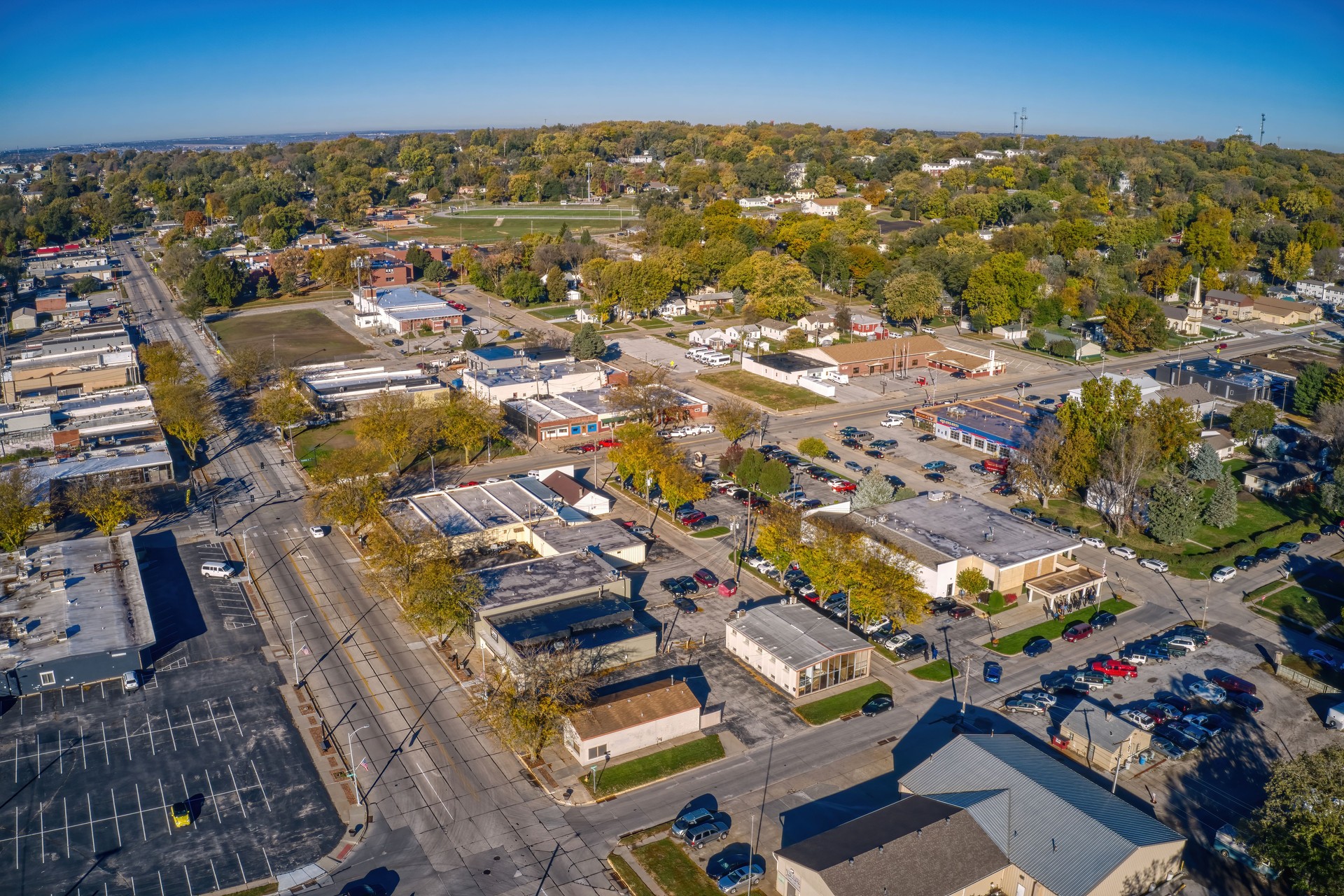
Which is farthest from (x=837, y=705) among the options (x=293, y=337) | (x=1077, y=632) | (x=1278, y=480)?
(x=293, y=337)

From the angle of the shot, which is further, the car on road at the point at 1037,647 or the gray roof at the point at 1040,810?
the car on road at the point at 1037,647

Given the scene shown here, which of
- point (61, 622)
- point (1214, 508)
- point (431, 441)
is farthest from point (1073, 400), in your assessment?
point (61, 622)

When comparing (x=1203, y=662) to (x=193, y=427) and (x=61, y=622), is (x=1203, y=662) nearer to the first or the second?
(x=61, y=622)

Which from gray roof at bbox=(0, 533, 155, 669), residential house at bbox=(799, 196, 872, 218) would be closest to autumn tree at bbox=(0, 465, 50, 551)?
gray roof at bbox=(0, 533, 155, 669)

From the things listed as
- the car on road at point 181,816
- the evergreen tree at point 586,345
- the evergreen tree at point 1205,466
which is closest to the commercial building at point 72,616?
the car on road at point 181,816

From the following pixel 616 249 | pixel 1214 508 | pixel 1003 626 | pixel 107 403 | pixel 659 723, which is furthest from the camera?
pixel 616 249

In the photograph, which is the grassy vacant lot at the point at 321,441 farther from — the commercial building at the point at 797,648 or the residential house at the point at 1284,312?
the residential house at the point at 1284,312

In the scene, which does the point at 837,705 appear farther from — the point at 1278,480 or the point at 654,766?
the point at 1278,480
